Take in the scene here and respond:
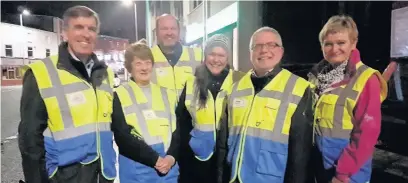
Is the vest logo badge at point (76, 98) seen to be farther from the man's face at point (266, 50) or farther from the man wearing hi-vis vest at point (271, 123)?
the man's face at point (266, 50)

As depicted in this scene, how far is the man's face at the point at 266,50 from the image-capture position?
193 cm

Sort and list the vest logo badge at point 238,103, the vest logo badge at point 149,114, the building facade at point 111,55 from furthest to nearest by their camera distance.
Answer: the building facade at point 111,55 < the vest logo badge at point 149,114 < the vest logo badge at point 238,103

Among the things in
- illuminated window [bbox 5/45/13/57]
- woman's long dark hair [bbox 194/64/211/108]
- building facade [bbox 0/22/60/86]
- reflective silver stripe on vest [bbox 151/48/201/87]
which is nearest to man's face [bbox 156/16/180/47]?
reflective silver stripe on vest [bbox 151/48/201/87]

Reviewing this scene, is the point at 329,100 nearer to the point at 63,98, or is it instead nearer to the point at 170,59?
the point at 170,59

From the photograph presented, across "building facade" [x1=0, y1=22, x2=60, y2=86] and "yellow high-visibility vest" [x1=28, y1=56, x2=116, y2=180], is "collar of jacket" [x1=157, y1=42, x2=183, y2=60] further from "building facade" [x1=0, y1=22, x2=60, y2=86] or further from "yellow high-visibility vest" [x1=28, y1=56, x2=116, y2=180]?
"building facade" [x1=0, y1=22, x2=60, y2=86]

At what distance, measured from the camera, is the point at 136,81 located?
2150 mm

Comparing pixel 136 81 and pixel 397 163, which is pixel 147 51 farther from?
pixel 397 163

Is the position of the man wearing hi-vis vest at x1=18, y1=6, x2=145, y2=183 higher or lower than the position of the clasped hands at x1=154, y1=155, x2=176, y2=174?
higher

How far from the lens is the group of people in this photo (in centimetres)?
179

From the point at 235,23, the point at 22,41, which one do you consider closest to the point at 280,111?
the point at 235,23

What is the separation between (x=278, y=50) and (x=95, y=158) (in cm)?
130

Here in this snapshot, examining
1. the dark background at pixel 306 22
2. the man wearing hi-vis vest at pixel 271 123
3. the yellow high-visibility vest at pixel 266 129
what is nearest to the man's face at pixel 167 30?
the man wearing hi-vis vest at pixel 271 123

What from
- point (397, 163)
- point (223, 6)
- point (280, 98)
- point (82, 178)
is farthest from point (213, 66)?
point (223, 6)

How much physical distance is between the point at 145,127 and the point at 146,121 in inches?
1.5
